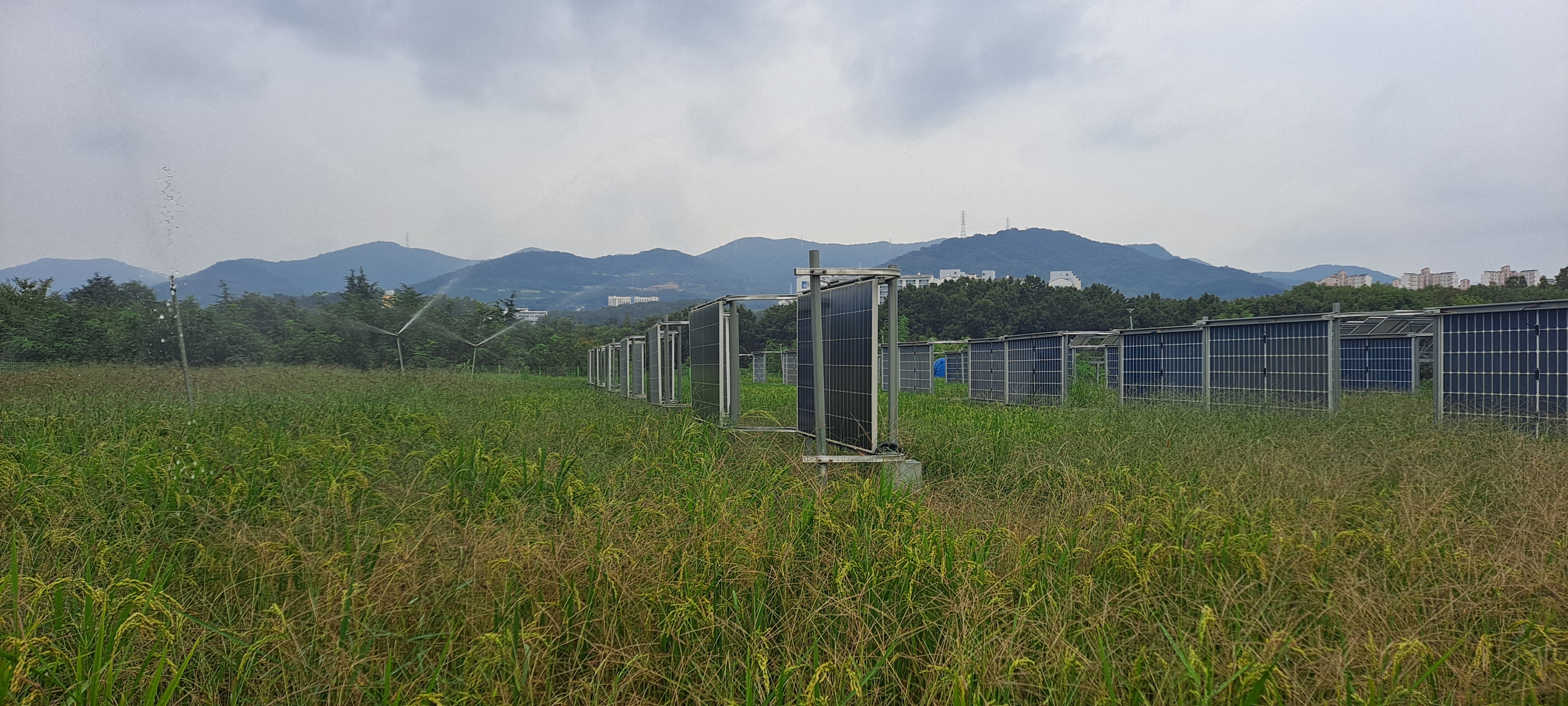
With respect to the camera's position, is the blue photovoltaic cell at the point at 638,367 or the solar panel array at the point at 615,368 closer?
the blue photovoltaic cell at the point at 638,367

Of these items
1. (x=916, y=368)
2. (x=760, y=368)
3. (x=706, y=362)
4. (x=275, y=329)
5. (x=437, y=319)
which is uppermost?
(x=437, y=319)

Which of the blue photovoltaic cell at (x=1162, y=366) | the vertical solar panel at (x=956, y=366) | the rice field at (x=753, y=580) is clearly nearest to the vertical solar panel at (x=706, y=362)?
the rice field at (x=753, y=580)

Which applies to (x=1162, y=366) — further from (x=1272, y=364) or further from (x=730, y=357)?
(x=730, y=357)

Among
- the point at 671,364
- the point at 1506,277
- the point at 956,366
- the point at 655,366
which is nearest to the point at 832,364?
the point at 671,364

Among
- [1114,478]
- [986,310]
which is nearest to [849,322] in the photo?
[1114,478]

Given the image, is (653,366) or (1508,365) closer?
(1508,365)

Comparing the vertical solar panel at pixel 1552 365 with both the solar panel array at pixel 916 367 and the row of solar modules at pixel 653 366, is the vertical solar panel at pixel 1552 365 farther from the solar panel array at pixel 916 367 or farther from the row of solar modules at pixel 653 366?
the solar panel array at pixel 916 367

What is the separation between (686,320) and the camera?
45.9ft

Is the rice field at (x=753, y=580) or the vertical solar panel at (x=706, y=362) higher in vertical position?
the vertical solar panel at (x=706, y=362)

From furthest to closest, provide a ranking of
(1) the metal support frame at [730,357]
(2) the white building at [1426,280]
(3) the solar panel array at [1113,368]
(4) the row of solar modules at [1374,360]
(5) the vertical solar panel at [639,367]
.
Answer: (2) the white building at [1426,280], (5) the vertical solar panel at [639,367], (3) the solar panel array at [1113,368], (1) the metal support frame at [730,357], (4) the row of solar modules at [1374,360]

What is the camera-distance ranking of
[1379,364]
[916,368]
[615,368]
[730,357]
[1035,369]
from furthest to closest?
[615,368] → [916,368] → [1379,364] → [1035,369] → [730,357]

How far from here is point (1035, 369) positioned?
1736 centimetres

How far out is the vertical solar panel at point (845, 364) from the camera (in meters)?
6.11

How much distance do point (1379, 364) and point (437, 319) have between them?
38.4 meters
